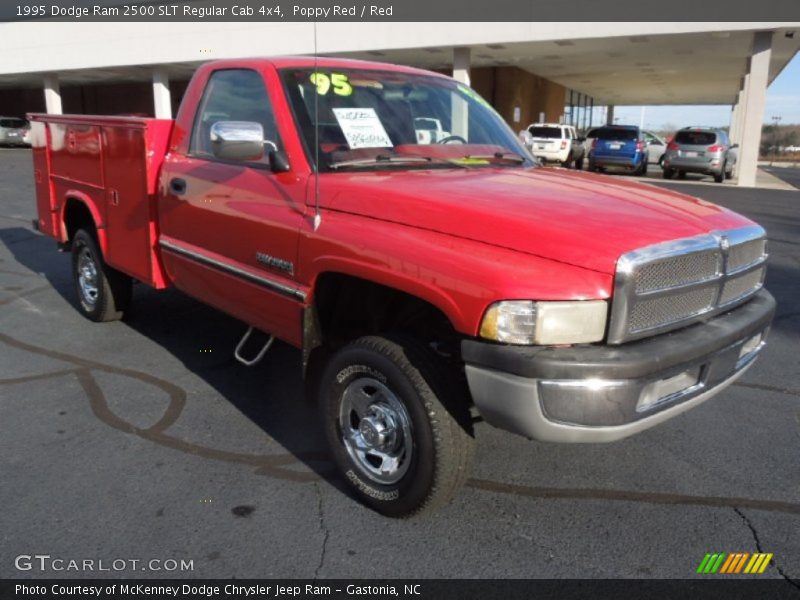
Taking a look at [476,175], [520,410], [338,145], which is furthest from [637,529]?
[338,145]

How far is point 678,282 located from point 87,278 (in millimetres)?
4897

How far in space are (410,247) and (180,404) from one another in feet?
7.12

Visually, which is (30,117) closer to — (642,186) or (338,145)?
(338,145)

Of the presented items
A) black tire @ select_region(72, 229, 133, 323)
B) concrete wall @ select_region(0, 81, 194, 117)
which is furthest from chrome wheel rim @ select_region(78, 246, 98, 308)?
concrete wall @ select_region(0, 81, 194, 117)

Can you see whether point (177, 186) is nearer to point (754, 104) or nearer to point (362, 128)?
point (362, 128)

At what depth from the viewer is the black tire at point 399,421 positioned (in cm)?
268

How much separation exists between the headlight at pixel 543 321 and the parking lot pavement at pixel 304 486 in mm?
944

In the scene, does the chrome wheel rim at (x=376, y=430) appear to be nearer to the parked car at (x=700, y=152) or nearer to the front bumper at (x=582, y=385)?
the front bumper at (x=582, y=385)

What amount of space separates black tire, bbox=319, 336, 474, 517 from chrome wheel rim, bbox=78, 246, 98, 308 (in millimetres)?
3366

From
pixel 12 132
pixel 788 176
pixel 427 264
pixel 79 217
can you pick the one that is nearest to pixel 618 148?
pixel 788 176

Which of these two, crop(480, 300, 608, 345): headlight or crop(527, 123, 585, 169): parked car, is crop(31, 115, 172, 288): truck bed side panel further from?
crop(527, 123, 585, 169): parked car

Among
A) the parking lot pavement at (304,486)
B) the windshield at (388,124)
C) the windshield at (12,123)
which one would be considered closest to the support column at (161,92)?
the windshield at (12,123)

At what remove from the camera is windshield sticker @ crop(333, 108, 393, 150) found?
11.5 ft

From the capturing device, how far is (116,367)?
475 cm
